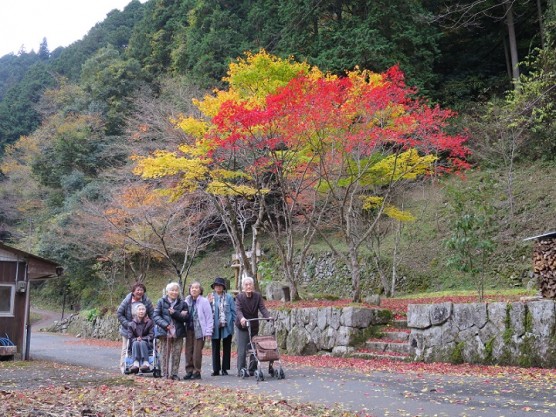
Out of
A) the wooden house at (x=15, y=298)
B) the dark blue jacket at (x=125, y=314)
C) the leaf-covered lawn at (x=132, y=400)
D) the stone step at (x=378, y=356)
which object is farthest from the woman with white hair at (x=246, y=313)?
the wooden house at (x=15, y=298)

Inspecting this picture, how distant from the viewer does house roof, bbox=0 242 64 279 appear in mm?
10922

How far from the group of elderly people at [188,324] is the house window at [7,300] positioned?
3963 mm

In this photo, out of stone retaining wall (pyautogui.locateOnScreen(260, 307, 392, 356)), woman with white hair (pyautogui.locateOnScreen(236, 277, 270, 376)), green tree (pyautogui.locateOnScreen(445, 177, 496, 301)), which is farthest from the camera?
green tree (pyautogui.locateOnScreen(445, 177, 496, 301))

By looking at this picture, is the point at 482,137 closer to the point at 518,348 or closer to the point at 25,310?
the point at 518,348

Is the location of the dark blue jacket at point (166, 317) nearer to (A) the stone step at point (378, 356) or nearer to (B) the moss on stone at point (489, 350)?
(A) the stone step at point (378, 356)

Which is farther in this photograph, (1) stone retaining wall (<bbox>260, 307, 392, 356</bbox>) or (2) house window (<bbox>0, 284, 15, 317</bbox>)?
(2) house window (<bbox>0, 284, 15, 317</bbox>)

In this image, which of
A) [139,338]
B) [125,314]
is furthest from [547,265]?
[125,314]

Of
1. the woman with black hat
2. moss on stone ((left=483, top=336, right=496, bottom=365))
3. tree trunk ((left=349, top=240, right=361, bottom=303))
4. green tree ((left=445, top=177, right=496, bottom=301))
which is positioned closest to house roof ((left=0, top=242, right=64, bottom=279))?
the woman with black hat

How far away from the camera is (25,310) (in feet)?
35.9

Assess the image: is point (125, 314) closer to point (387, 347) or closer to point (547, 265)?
point (387, 347)

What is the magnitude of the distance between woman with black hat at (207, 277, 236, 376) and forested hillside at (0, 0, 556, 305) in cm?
435

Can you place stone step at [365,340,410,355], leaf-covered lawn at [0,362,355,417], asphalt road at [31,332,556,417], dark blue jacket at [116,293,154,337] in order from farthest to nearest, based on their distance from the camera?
stone step at [365,340,410,355]
dark blue jacket at [116,293,154,337]
asphalt road at [31,332,556,417]
leaf-covered lawn at [0,362,355,417]

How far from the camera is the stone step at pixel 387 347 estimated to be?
31.2 ft

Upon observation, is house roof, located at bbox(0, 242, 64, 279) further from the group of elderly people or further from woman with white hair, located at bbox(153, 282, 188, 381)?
woman with white hair, located at bbox(153, 282, 188, 381)
